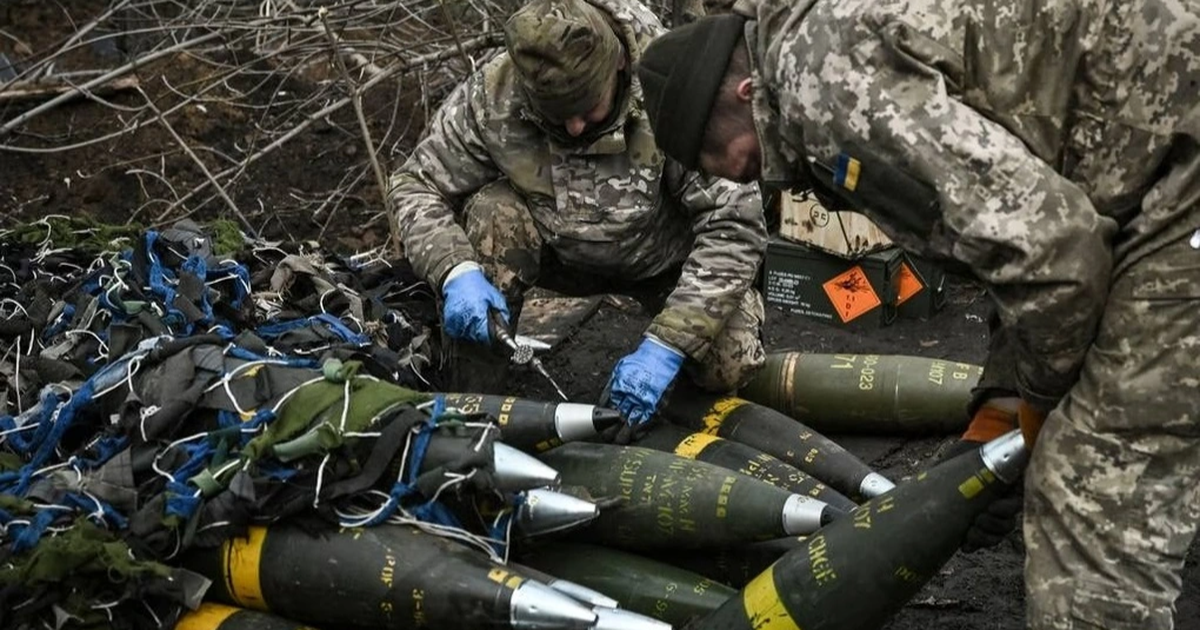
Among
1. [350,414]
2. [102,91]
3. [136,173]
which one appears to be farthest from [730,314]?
[102,91]

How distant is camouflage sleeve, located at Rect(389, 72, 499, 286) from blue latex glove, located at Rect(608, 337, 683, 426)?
2.38 ft

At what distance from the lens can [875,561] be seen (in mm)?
3525

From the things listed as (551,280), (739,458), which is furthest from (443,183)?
(739,458)

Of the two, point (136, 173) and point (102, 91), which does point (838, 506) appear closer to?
point (136, 173)

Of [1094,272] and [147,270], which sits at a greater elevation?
[1094,272]

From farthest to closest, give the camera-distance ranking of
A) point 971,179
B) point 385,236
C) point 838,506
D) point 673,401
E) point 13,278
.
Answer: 1. point 385,236
2. point 13,278
3. point 673,401
4. point 838,506
5. point 971,179

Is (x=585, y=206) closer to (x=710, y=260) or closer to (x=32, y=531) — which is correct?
(x=710, y=260)

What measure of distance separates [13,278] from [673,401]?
2.31 meters

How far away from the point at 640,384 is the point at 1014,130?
6.09ft

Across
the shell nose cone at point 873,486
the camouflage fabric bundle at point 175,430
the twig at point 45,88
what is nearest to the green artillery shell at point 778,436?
the shell nose cone at point 873,486

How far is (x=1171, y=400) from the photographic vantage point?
9.57 ft

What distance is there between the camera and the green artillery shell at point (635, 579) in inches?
150

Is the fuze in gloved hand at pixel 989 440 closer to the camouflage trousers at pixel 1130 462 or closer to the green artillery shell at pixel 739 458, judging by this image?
the camouflage trousers at pixel 1130 462

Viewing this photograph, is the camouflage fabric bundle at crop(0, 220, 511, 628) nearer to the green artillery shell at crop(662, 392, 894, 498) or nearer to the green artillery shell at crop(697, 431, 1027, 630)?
the green artillery shell at crop(697, 431, 1027, 630)
